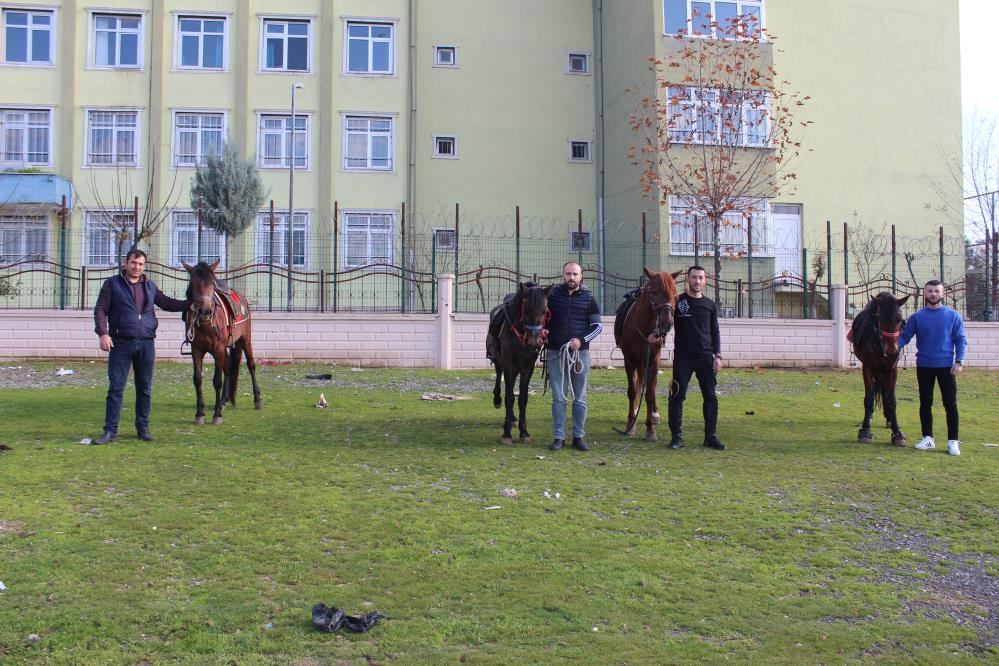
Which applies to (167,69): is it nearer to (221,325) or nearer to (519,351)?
(221,325)

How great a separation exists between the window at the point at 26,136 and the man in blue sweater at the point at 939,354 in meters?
29.4

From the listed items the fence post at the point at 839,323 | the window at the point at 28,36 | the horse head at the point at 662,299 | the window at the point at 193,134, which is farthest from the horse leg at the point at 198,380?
the window at the point at 28,36

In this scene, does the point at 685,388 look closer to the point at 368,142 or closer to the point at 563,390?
the point at 563,390

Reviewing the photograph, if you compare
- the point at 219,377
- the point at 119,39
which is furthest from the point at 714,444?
the point at 119,39

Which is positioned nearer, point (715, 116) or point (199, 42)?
point (715, 116)

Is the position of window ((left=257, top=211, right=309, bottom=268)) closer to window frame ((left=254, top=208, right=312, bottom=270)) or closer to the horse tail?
window frame ((left=254, top=208, right=312, bottom=270))

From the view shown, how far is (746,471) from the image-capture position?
30.5ft

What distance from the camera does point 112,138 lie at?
3094 centimetres

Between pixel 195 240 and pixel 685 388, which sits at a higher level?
pixel 195 240

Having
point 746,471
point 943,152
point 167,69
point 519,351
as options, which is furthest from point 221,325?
point 943,152

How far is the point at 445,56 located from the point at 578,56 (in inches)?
199

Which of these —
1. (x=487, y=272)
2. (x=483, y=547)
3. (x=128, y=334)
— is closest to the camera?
(x=483, y=547)

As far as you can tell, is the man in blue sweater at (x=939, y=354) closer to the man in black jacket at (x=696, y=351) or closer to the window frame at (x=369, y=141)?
the man in black jacket at (x=696, y=351)

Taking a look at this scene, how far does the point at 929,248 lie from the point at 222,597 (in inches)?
935
